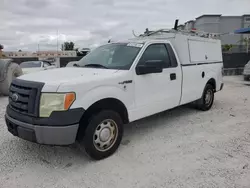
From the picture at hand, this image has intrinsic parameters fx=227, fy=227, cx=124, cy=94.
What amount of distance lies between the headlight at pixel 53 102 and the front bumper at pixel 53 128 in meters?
0.07

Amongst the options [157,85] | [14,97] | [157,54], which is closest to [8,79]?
[14,97]

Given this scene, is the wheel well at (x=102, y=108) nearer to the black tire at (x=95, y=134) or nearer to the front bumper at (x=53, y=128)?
the black tire at (x=95, y=134)

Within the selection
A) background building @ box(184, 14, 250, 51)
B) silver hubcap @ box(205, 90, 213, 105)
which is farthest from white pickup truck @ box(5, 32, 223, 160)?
background building @ box(184, 14, 250, 51)

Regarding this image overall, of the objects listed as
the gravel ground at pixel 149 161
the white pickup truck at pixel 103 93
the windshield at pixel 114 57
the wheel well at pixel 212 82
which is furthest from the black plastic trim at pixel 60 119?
the wheel well at pixel 212 82

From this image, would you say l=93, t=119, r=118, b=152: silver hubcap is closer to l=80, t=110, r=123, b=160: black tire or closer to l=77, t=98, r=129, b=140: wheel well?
l=80, t=110, r=123, b=160: black tire

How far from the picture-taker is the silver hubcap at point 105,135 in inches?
134

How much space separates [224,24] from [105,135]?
70.8ft

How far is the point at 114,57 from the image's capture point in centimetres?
421

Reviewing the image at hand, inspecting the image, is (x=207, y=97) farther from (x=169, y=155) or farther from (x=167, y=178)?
(x=167, y=178)

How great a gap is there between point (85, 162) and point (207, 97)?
4.11 meters

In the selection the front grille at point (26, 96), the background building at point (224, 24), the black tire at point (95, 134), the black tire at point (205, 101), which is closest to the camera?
the front grille at point (26, 96)

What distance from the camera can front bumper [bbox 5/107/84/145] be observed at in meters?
2.96

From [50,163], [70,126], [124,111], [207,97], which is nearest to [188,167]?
[124,111]

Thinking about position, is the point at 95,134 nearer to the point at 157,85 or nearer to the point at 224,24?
the point at 157,85
